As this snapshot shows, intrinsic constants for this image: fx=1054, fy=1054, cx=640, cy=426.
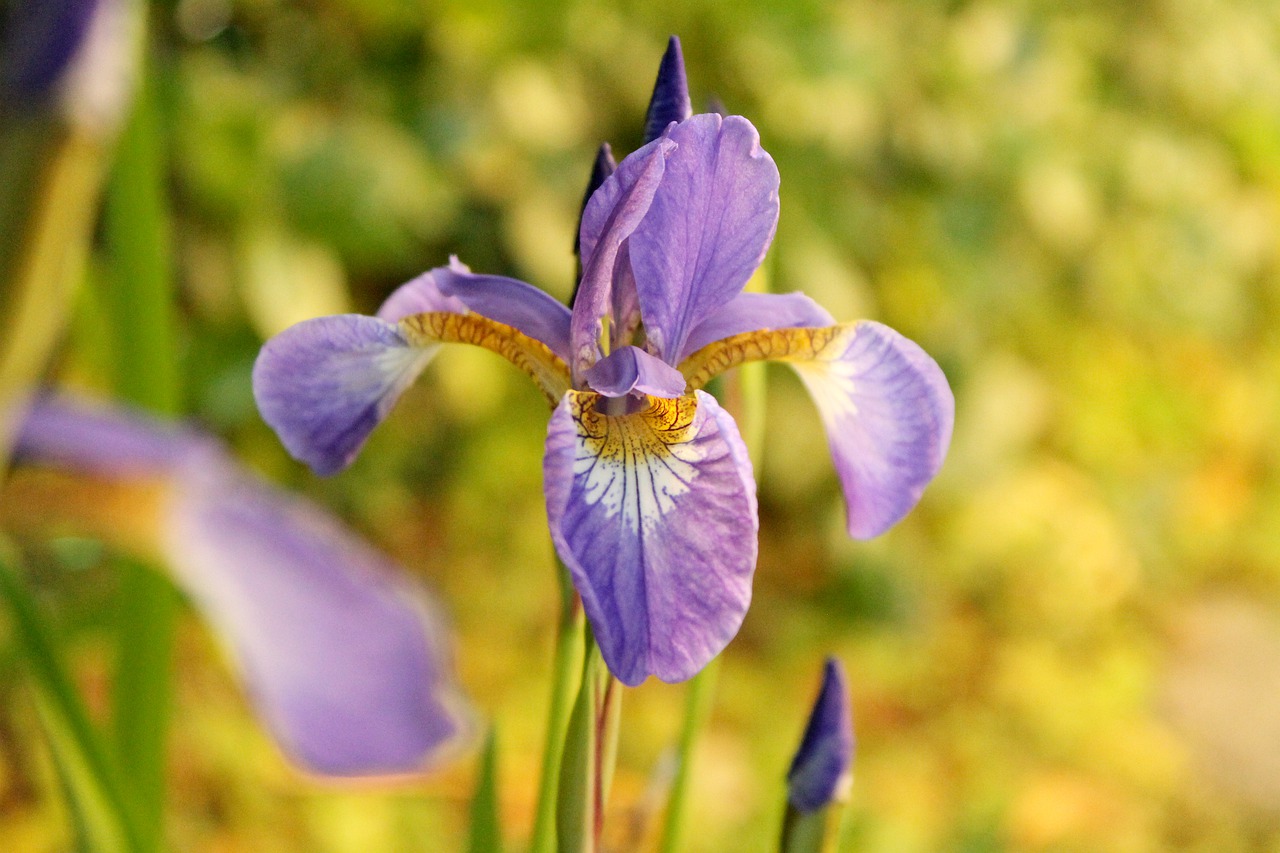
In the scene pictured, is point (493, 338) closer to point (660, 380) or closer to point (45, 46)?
point (660, 380)

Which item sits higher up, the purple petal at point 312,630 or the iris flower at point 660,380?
the iris flower at point 660,380

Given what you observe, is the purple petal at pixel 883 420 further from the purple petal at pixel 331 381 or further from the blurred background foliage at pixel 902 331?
the blurred background foliage at pixel 902 331

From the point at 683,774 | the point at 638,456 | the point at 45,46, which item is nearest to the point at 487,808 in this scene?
the point at 683,774

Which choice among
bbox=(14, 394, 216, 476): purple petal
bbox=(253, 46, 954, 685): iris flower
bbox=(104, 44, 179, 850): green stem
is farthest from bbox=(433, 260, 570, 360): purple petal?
bbox=(104, 44, 179, 850): green stem

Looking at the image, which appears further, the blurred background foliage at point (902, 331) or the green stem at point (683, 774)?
the blurred background foliage at point (902, 331)

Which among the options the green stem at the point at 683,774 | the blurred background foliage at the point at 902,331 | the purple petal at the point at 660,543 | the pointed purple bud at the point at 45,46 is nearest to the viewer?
the pointed purple bud at the point at 45,46

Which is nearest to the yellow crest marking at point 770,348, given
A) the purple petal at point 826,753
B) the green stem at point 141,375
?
the purple petal at point 826,753

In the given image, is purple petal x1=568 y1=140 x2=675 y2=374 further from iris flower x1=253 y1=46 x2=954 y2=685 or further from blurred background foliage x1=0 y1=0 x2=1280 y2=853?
blurred background foliage x1=0 y1=0 x2=1280 y2=853
